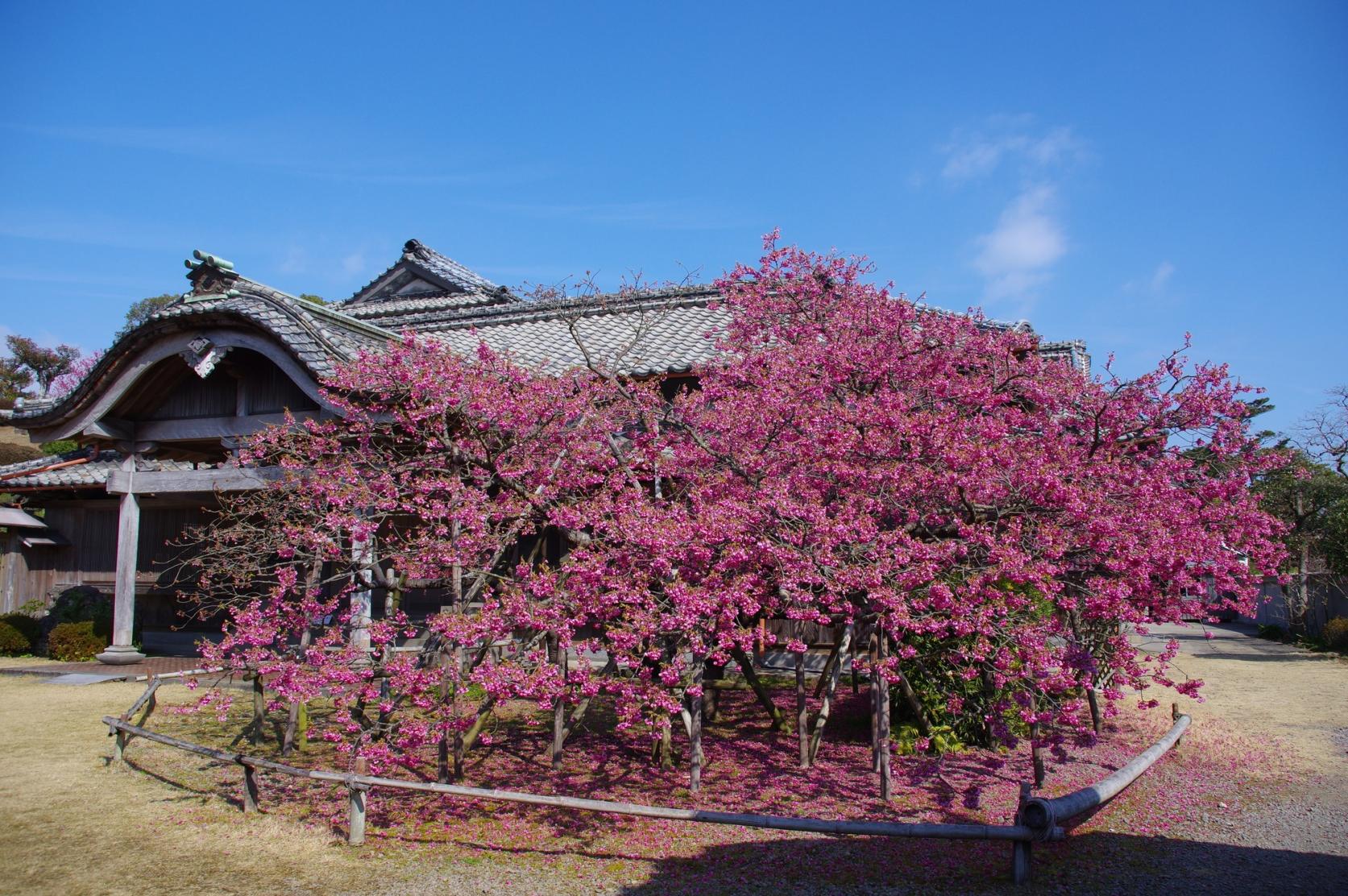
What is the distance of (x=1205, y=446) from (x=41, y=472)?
18.8 meters

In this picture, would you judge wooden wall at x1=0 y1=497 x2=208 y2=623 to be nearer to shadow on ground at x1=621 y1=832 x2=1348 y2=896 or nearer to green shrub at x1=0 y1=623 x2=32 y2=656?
green shrub at x1=0 y1=623 x2=32 y2=656

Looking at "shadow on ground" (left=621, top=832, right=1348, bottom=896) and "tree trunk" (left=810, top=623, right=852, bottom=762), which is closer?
"shadow on ground" (left=621, top=832, right=1348, bottom=896)

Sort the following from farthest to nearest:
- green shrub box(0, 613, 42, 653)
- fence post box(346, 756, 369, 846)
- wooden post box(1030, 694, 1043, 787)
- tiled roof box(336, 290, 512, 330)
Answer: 1. tiled roof box(336, 290, 512, 330)
2. green shrub box(0, 613, 42, 653)
3. wooden post box(1030, 694, 1043, 787)
4. fence post box(346, 756, 369, 846)

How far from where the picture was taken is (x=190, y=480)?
44.7ft

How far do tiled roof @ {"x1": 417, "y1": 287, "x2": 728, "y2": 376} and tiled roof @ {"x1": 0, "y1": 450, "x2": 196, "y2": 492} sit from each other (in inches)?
237

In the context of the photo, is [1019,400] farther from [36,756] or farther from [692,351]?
[36,756]

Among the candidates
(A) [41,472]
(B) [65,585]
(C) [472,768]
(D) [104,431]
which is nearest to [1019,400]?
(C) [472,768]

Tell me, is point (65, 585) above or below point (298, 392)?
below

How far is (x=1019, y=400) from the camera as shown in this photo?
991cm

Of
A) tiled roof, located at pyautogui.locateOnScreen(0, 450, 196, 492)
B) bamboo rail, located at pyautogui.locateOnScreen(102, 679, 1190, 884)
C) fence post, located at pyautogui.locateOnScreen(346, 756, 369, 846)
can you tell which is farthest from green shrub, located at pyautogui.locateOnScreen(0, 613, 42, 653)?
fence post, located at pyautogui.locateOnScreen(346, 756, 369, 846)

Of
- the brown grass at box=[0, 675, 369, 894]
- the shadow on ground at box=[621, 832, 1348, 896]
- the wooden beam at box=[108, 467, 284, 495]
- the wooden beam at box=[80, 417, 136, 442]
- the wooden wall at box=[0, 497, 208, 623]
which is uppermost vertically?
the wooden beam at box=[80, 417, 136, 442]

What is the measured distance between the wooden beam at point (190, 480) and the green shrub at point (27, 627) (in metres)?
4.81

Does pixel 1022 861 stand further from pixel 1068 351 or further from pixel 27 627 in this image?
pixel 27 627

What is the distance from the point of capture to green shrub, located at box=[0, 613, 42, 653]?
644 inches
